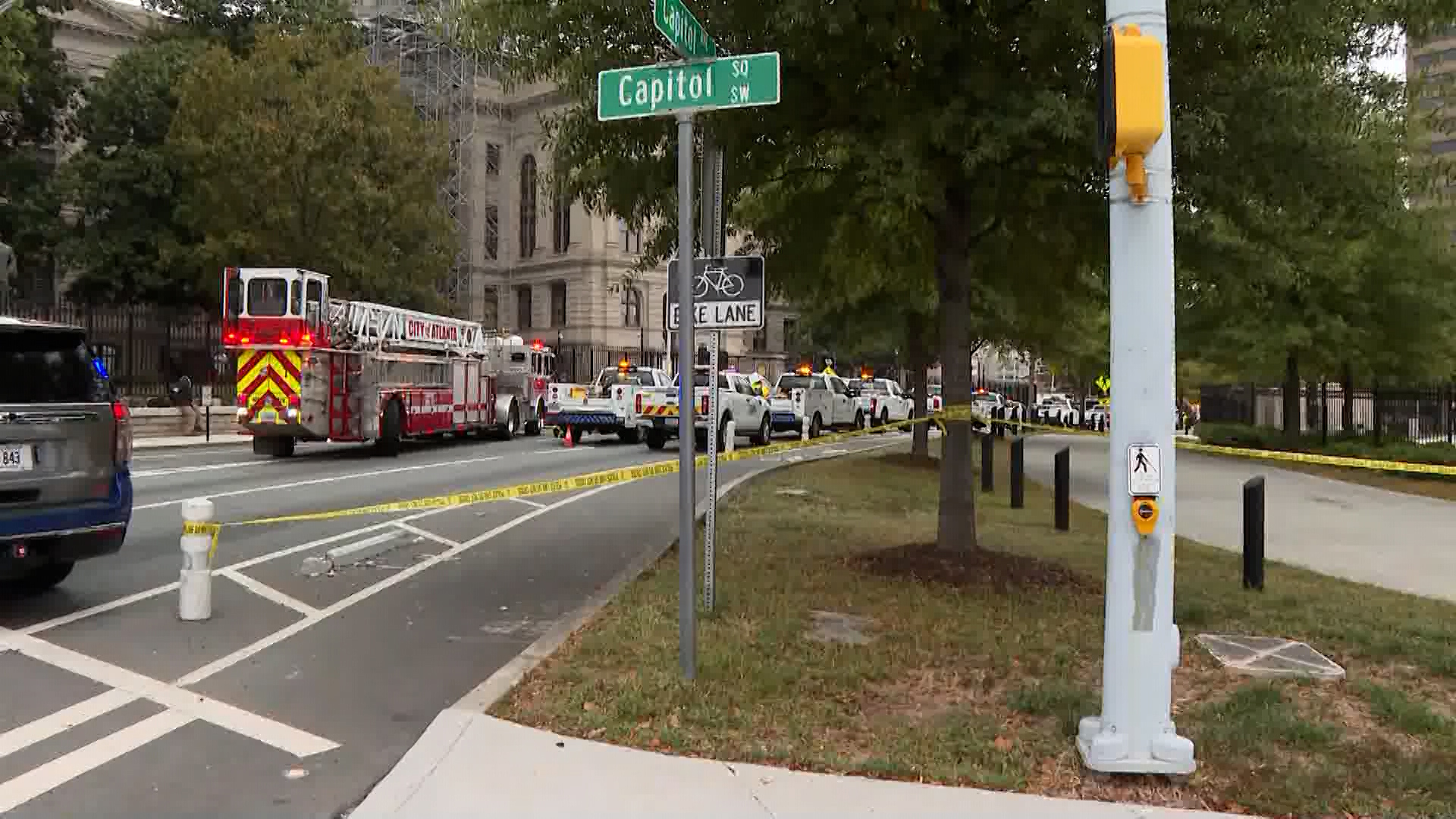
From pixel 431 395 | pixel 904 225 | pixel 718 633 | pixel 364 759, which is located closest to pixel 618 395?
pixel 431 395

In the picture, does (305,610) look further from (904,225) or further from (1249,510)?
(1249,510)

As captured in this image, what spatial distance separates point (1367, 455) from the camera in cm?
2375

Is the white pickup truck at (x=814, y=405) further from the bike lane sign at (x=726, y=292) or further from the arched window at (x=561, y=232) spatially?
the arched window at (x=561, y=232)

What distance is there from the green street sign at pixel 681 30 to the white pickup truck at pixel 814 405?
76.3 ft

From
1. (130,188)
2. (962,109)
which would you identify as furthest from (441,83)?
(962,109)

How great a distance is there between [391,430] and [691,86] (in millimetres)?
17655

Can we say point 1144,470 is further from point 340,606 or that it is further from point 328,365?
point 328,365

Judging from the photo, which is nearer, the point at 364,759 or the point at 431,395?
the point at 364,759

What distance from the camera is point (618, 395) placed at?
84.8 feet

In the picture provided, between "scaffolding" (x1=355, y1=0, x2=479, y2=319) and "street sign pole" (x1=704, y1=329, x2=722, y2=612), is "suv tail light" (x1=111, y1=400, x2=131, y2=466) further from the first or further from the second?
"scaffolding" (x1=355, y1=0, x2=479, y2=319)

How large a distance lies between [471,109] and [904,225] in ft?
197

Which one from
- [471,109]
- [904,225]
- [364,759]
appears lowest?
[364,759]

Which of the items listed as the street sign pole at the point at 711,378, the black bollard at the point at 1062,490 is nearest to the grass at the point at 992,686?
the street sign pole at the point at 711,378

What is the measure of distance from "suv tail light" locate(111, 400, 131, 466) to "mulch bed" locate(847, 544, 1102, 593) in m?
5.51
